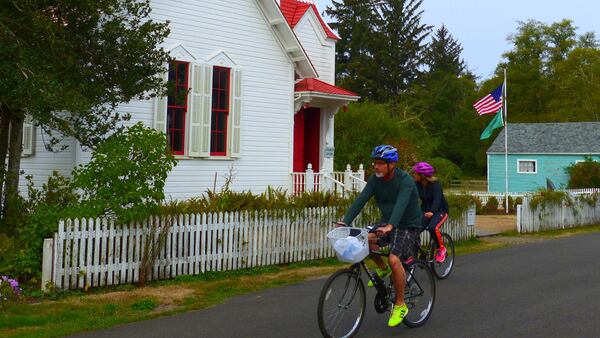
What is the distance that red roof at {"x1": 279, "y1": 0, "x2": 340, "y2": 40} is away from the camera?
816 inches

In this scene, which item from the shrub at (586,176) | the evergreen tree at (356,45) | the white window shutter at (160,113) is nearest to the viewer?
the white window shutter at (160,113)

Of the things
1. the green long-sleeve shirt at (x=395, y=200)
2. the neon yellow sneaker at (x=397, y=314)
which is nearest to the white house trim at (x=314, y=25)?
the green long-sleeve shirt at (x=395, y=200)

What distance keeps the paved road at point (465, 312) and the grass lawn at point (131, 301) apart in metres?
0.37

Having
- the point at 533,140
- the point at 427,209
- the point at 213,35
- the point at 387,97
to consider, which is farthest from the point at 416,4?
the point at 427,209

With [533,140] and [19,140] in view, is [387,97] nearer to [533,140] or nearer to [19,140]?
[533,140]

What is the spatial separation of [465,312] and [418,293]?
3.95 ft

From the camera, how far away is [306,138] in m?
19.9

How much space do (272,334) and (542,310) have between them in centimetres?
363

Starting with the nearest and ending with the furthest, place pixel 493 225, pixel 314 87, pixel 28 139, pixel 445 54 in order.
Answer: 1. pixel 28 139
2. pixel 314 87
3. pixel 493 225
4. pixel 445 54

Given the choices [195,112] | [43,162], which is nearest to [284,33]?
[195,112]

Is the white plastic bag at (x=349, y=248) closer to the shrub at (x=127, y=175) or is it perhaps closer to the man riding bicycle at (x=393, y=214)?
the man riding bicycle at (x=393, y=214)

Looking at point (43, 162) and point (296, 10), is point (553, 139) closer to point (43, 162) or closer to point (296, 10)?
point (296, 10)

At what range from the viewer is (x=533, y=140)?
45.4 meters

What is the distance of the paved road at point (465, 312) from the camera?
7141mm
